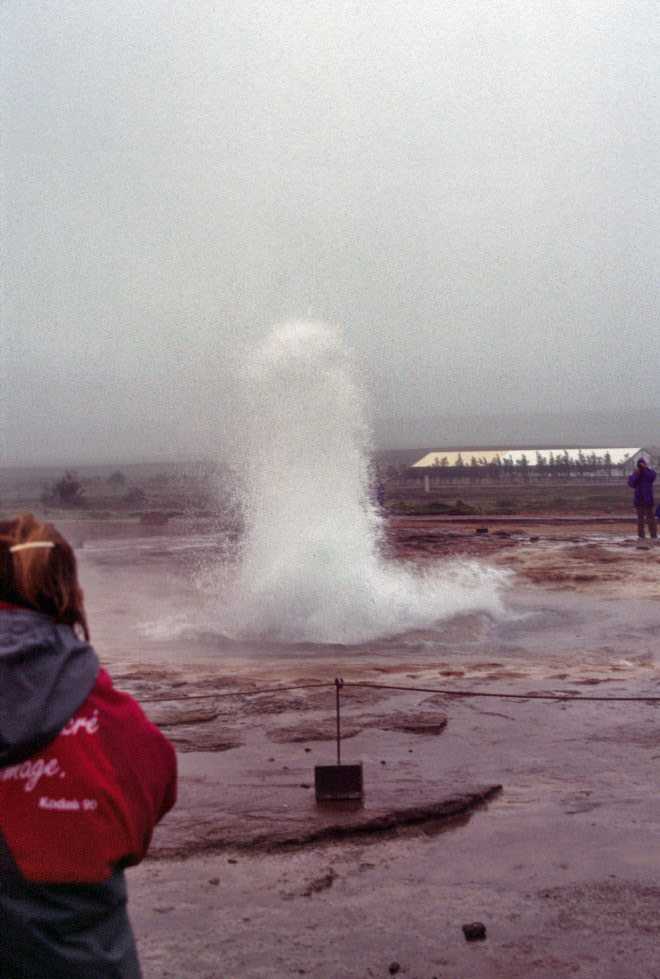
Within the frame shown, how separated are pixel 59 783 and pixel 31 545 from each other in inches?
16.6

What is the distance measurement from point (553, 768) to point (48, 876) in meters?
4.98

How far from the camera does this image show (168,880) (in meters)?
4.70

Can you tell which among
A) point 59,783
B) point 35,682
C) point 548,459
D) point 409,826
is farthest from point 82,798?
point 548,459

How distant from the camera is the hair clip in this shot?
198 cm

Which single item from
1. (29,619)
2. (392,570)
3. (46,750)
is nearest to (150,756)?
(46,750)

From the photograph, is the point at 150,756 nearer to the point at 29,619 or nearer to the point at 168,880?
the point at 29,619

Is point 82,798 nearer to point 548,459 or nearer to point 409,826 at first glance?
point 409,826

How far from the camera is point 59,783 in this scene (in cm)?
192

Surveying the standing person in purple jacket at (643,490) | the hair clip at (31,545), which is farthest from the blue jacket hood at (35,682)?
the standing person in purple jacket at (643,490)

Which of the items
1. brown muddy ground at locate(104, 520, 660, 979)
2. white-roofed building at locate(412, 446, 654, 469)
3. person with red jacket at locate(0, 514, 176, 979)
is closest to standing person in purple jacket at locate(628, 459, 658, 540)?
brown muddy ground at locate(104, 520, 660, 979)

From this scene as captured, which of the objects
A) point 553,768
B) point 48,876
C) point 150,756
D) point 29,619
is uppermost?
point 29,619

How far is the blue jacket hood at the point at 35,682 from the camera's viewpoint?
1890mm

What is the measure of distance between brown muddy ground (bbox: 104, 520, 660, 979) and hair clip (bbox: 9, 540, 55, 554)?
7.84ft

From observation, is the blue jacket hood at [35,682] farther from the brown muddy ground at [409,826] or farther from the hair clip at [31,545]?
the brown muddy ground at [409,826]
